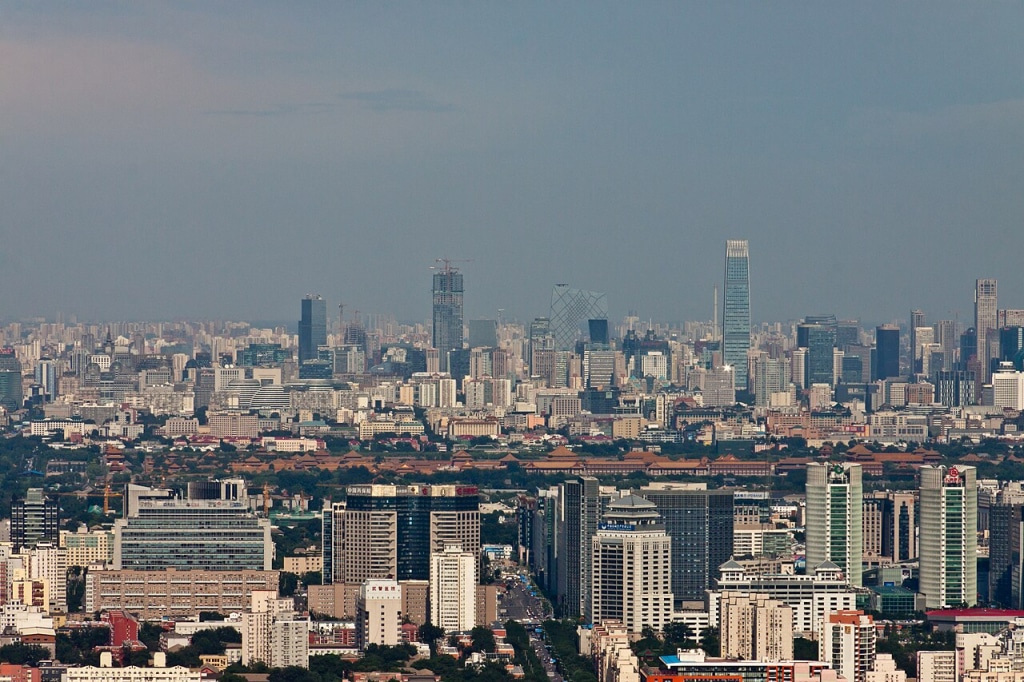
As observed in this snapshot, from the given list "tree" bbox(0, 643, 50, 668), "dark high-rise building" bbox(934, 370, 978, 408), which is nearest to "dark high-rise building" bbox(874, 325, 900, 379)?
"dark high-rise building" bbox(934, 370, 978, 408)

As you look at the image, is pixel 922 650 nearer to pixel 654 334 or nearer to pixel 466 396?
pixel 466 396

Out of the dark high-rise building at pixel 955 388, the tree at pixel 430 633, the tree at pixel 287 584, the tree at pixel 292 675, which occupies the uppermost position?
the dark high-rise building at pixel 955 388

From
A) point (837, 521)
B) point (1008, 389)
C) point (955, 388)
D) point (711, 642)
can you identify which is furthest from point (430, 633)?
point (955, 388)

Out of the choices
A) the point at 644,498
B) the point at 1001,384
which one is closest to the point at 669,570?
the point at 644,498

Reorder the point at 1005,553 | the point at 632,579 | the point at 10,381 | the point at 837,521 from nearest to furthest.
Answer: the point at 632,579 → the point at 1005,553 → the point at 837,521 → the point at 10,381

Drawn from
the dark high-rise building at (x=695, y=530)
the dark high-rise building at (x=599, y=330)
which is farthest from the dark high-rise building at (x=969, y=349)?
the dark high-rise building at (x=695, y=530)

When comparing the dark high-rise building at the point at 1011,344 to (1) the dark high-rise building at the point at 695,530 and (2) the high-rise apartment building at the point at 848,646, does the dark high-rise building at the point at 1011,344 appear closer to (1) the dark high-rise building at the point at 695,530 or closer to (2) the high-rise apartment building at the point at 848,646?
(1) the dark high-rise building at the point at 695,530

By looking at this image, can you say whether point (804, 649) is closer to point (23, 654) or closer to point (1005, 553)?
point (23, 654)
